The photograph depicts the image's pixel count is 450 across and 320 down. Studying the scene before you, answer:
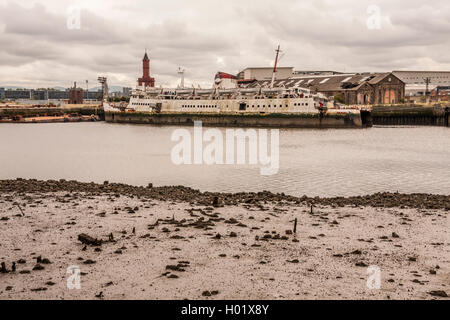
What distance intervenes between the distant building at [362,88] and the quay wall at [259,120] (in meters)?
21.0

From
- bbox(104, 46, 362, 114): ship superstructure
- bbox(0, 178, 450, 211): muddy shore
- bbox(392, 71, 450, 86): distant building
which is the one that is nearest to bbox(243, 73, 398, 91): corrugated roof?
bbox(104, 46, 362, 114): ship superstructure

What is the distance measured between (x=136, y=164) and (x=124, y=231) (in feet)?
54.3

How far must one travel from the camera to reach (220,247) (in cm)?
912

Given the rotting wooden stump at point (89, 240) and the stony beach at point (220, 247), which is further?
the rotting wooden stump at point (89, 240)

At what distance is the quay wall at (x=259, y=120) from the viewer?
60531mm

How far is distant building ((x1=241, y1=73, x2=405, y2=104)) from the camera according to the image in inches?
3177

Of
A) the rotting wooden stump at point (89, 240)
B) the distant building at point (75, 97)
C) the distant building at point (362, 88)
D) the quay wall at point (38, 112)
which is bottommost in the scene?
the rotting wooden stump at point (89, 240)

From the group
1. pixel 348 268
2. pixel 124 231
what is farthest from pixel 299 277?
pixel 124 231

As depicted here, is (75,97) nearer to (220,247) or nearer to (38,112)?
(38,112)

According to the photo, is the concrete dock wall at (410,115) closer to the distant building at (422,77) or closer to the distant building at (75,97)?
the distant building at (422,77)

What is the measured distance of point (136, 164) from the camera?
26391 millimetres

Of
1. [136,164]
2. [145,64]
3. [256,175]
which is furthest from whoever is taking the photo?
[145,64]

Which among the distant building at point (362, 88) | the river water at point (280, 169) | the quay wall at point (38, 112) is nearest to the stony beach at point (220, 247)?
the river water at point (280, 169)
